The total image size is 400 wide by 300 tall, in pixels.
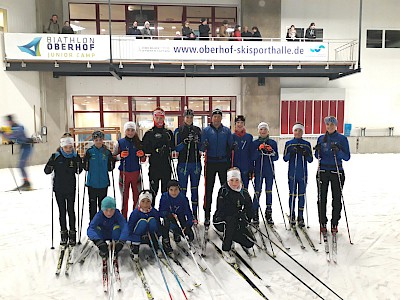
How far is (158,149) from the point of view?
4.64 m

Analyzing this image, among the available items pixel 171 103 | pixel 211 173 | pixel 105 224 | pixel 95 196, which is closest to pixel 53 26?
pixel 171 103

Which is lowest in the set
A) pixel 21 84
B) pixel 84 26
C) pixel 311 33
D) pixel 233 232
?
pixel 233 232

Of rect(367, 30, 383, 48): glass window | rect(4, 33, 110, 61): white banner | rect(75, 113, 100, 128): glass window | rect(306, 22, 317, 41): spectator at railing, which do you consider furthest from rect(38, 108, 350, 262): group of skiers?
rect(367, 30, 383, 48): glass window

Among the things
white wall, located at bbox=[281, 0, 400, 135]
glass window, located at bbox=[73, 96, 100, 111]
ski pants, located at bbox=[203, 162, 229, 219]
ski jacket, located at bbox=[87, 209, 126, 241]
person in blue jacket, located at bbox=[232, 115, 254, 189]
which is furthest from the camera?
white wall, located at bbox=[281, 0, 400, 135]

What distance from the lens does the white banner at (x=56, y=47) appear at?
1125cm

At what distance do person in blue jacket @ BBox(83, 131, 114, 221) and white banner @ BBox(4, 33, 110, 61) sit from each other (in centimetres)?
812

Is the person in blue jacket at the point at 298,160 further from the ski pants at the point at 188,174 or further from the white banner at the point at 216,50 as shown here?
the white banner at the point at 216,50

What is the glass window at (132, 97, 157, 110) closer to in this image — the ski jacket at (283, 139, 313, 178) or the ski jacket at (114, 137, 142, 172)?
the ski jacket at (114, 137, 142, 172)

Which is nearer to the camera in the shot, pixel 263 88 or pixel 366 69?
pixel 263 88

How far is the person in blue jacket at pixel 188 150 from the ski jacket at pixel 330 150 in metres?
1.78

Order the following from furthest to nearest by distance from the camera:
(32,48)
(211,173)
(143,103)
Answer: (143,103) < (32,48) < (211,173)

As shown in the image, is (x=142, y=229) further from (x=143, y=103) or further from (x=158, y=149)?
(x=143, y=103)

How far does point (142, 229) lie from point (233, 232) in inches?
44.7

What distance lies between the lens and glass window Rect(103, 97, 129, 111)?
14.5 metres
